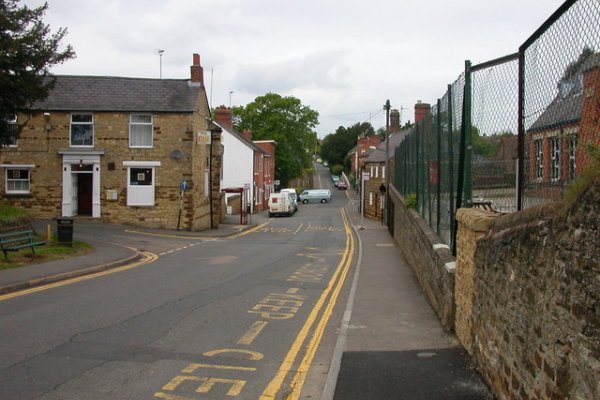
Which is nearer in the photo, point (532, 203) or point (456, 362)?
point (532, 203)

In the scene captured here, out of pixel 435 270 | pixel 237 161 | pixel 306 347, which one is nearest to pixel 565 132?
pixel 306 347

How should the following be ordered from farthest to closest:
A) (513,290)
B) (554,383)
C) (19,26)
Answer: (19,26) < (513,290) < (554,383)

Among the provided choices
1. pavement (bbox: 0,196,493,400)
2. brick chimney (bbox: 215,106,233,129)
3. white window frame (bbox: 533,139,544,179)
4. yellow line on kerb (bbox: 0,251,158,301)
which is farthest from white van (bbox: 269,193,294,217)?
white window frame (bbox: 533,139,544,179)

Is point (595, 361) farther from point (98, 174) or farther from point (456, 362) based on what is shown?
point (98, 174)

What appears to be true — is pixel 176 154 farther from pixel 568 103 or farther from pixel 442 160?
pixel 568 103

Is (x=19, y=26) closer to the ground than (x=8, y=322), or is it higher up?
higher up

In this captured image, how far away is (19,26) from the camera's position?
18.9 meters

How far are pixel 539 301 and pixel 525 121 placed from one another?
2393 millimetres

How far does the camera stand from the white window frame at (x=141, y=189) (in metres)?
32.1

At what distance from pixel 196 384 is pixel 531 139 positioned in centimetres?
431

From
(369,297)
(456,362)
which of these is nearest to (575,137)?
(456,362)

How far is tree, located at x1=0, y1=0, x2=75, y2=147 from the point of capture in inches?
720

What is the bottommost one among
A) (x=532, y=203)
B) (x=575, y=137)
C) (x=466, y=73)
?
(x=532, y=203)

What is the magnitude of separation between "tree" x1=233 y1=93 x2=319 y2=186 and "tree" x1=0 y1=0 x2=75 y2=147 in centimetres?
6557
